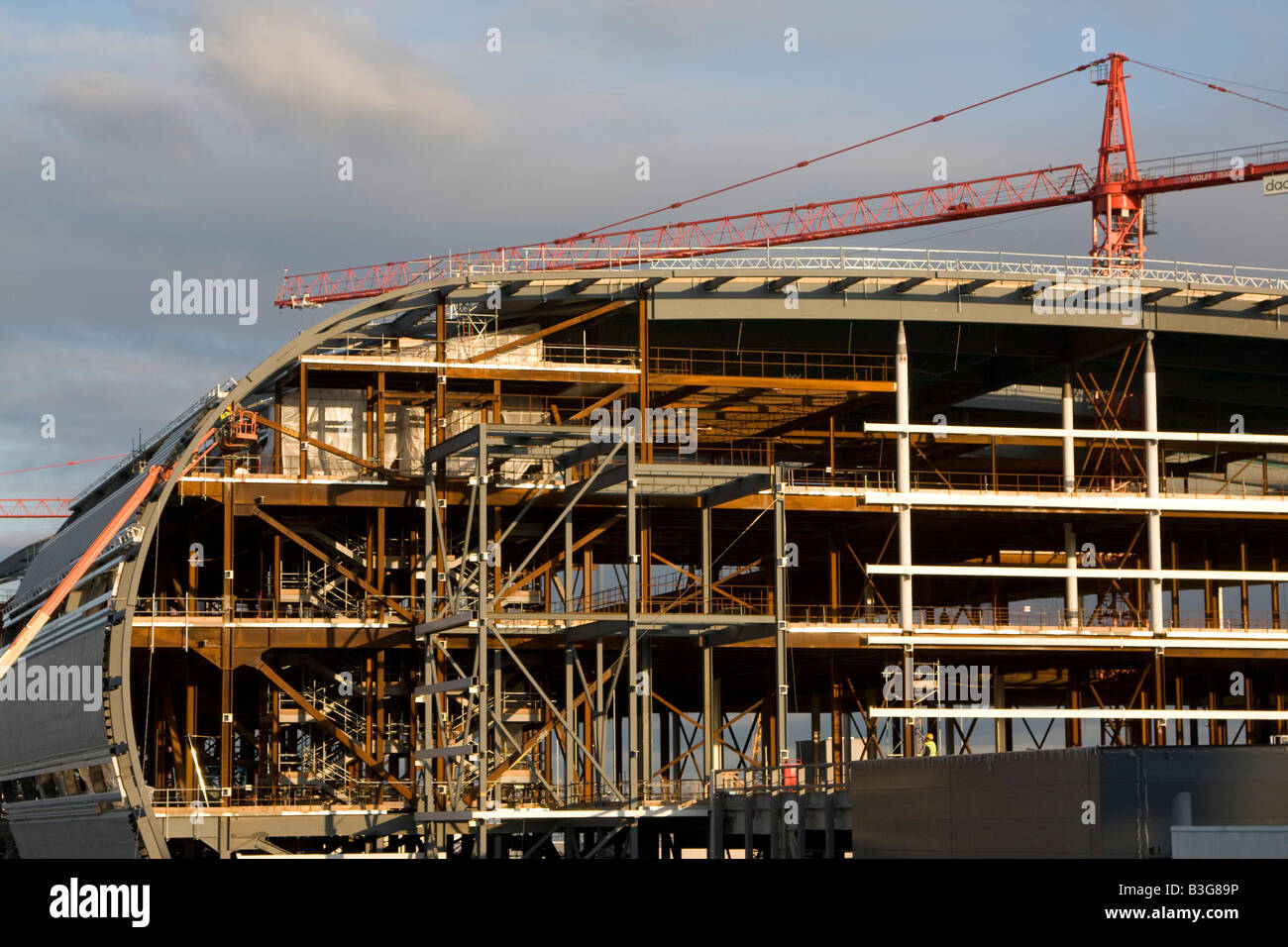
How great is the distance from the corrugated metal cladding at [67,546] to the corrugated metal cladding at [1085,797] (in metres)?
31.2

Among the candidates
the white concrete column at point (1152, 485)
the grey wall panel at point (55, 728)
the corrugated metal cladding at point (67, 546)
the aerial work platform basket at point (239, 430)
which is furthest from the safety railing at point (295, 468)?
the white concrete column at point (1152, 485)

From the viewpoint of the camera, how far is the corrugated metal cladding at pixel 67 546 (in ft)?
196

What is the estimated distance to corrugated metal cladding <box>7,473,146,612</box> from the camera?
59.8 m

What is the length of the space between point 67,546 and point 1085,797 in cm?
4221

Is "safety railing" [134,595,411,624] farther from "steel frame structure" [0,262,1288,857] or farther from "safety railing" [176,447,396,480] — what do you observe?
"safety railing" [176,447,396,480]

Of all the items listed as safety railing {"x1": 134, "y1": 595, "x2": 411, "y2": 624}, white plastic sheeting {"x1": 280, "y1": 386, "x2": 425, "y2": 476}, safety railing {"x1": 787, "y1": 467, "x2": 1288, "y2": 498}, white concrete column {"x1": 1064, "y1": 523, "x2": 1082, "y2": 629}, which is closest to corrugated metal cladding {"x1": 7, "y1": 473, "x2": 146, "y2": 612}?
safety railing {"x1": 134, "y1": 595, "x2": 411, "y2": 624}

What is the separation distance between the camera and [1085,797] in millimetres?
32344

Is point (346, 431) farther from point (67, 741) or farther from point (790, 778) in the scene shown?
point (790, 778)

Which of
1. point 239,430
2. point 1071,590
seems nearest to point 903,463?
point 1071,590

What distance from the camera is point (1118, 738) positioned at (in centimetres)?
7075

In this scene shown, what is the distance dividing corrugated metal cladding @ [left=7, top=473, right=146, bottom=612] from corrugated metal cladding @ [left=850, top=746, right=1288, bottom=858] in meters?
31.2

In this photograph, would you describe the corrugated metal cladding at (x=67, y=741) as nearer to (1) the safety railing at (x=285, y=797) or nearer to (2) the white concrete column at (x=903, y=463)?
(1) the safety railing at (x=285, y=797)

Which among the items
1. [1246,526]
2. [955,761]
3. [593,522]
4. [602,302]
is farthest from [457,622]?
[1246,526]
